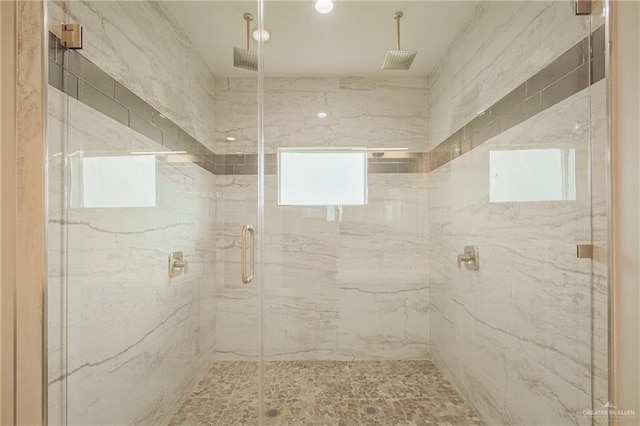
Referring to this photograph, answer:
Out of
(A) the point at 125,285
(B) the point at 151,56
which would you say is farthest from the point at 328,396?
(B) the point at 151,56

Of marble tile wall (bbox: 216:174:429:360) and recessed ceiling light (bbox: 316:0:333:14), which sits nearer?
recessed ceiling light (bbox: 316:0:333:14)

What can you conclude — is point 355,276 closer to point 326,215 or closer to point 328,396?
point 326,215

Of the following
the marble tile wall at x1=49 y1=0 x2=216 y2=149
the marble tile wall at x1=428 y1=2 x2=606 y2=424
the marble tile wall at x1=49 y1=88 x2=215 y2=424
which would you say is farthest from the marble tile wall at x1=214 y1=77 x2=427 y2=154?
the marble tile wall at x1=49 y1=88 x2=215 y2=424

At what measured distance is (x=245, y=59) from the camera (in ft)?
4.72

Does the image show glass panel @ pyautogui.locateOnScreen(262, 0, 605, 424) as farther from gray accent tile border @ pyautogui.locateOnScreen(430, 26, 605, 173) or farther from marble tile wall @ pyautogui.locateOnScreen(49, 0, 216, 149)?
marble tile wall @ pyautogui.locateOnScreen(49, 0, 216, 149)

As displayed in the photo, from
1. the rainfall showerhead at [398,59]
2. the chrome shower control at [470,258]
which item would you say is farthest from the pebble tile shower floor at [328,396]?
the rainfall showerhead at [398,59]

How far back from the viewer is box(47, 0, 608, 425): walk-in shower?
39.2 inches

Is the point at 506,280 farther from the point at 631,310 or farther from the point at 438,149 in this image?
the point at 438,149

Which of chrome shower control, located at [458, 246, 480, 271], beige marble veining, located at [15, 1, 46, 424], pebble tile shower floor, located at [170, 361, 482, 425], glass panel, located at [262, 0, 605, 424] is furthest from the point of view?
chrome shower control, located at [458, 246, 480, 271]

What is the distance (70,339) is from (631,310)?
67.3 inches

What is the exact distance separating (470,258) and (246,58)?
58.1 inches

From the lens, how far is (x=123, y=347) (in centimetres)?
112

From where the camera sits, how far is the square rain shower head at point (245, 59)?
142 cm

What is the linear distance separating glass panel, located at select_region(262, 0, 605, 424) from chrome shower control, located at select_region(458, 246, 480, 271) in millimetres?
14
